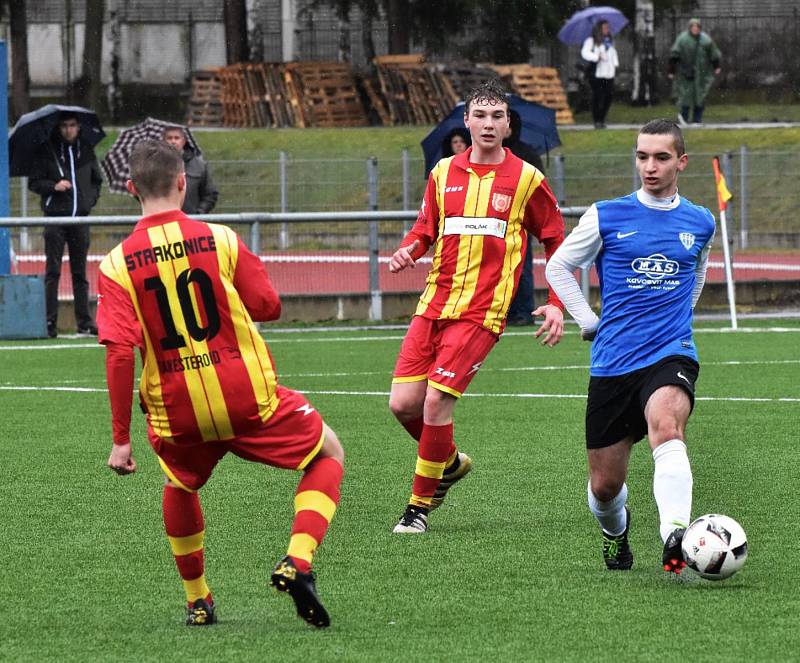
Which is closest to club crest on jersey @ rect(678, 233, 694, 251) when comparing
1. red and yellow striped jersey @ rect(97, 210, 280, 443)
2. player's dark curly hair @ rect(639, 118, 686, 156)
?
player's dark curly hair @ rect(639, 118, 686, 156)

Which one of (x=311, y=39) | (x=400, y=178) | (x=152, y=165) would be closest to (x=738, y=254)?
(x=400, y=178)

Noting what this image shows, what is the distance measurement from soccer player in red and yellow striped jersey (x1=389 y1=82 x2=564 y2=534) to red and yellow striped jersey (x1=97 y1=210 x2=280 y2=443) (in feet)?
7.05

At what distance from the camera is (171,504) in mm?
5496

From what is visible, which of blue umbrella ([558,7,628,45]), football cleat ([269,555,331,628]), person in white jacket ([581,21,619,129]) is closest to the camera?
football cleat ([269,555,331,628])

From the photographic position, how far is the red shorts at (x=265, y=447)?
542 centimetres

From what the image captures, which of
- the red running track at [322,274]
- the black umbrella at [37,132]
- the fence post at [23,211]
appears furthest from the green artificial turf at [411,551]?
the fence post at [23,211]

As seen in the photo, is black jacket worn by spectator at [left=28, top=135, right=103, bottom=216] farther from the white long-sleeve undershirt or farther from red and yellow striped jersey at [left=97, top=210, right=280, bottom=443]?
red and yellow striped jersey at [left=97, top=210, right=280, bottom=443]

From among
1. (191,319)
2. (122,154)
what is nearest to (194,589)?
(191,319)

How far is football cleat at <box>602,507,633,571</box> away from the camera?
20.8 ft

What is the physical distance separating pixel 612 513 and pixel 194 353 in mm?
1816

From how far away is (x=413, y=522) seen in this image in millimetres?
7289

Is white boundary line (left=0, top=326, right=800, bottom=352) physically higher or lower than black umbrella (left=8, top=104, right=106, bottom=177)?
lower

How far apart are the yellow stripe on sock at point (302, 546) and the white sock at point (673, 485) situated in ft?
4.24

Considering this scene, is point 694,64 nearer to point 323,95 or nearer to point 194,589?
point 323,95
